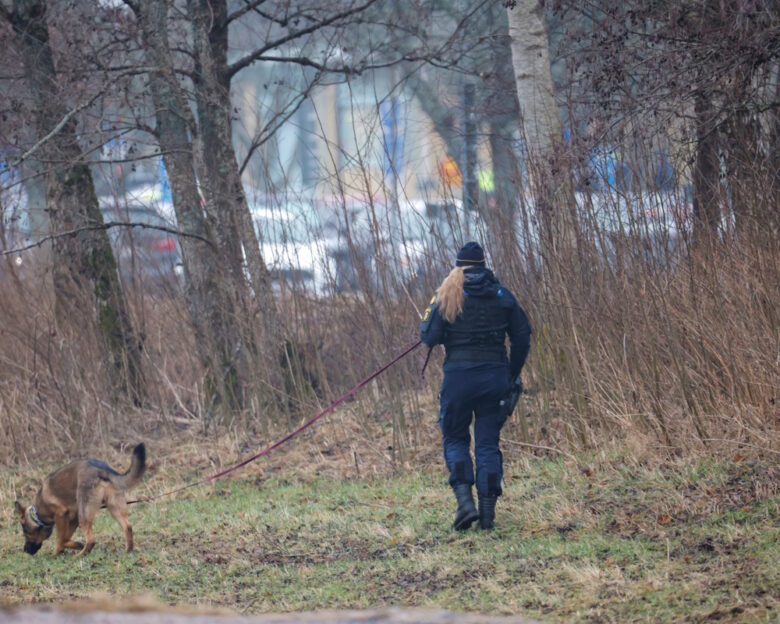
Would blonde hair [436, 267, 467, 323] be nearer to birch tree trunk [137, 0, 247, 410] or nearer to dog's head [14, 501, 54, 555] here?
dog's head [14, 501, 54, 555]

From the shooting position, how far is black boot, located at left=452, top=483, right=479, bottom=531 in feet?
24.8

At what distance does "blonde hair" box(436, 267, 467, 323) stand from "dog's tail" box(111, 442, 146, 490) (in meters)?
2.69

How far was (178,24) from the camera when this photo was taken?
1419 cm

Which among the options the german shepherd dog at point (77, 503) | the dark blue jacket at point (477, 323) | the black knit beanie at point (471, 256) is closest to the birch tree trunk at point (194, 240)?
the german shepherd dog at point (77, 503)

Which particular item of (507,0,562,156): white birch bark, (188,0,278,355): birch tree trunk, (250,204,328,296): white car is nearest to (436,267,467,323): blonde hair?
(507,0,562,156): white birch bark

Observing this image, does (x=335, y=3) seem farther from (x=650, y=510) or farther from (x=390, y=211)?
(x=650, y=510)

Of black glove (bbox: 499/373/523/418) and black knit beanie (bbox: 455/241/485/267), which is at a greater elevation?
black knit beanie (bbox: 455/241/485/267)

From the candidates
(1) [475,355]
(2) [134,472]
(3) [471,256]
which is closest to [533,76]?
(3) [471,256]

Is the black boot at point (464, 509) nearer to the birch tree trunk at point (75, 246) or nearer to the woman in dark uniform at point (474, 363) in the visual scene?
the woman in dark uniform at point (474, 363)

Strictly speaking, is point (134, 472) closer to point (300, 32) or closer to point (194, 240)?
point (194, 240)

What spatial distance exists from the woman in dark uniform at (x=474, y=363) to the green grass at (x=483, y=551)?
378mm

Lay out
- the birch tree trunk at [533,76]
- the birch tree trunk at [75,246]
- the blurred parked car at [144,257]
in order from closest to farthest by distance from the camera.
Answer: the birch tree trunk at [533,76], the birch tree trunk at [75,246], the blurred parked car at [144,257]

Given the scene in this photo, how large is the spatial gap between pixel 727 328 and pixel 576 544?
8.30ft

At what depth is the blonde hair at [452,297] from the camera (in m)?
7.36
